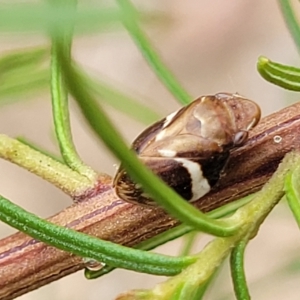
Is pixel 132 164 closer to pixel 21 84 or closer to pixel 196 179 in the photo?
pixel 196 179

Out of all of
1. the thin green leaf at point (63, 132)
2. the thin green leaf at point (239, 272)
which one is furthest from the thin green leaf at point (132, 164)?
the thin green leaf at point (63, 132)

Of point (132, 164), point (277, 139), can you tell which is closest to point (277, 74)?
point (277, 139)

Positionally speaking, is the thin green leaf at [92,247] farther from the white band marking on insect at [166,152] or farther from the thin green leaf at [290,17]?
the thin green leaf at [290,17]

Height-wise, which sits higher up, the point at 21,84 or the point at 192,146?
the point at 21,84

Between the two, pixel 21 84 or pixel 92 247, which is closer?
pixel 92 247

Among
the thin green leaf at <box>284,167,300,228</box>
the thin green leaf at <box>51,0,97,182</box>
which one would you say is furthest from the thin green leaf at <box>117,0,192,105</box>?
the thin green leaf at <box>284,167,300,228</box>

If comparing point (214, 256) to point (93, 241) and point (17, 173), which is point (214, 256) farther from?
point (17, 173)

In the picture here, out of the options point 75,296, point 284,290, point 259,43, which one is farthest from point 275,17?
point 75,296
